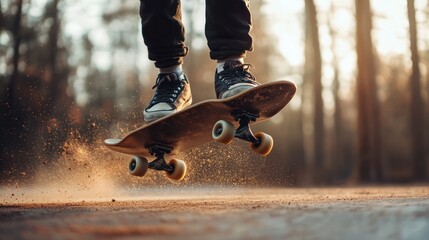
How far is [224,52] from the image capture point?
8.78 feet

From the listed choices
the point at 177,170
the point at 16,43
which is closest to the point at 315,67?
the point at 16,43

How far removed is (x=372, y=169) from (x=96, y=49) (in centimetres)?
968

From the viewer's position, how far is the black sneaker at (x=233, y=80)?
8.37 ft

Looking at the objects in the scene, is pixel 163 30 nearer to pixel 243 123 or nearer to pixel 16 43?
pixel 243 123

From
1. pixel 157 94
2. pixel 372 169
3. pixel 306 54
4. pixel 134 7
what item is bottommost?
pixel 372 169

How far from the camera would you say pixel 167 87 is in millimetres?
2951

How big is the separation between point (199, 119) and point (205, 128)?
0.48 feet

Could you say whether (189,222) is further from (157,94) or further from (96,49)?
(96,49)

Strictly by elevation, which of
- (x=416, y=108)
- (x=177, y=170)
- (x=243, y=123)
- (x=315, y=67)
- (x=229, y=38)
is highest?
(x=315, y=67)

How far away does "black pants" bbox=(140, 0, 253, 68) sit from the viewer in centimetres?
264

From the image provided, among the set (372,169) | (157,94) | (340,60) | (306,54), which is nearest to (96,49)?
(306,54)

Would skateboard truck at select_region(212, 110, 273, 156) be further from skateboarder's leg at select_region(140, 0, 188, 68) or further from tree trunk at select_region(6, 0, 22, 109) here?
tree trunk at select_region(6, 0, 22, 109)

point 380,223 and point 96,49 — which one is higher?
point 96,49

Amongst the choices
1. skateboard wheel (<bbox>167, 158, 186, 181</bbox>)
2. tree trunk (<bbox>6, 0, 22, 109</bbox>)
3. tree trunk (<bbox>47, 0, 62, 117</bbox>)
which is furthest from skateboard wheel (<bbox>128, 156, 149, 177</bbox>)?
tree trunk (<bbox>47, 0, 62, 117</bbox>)
